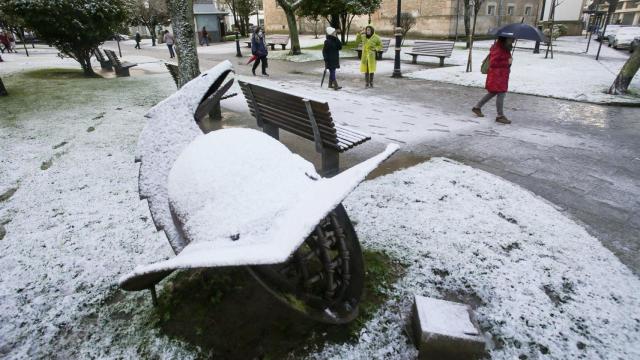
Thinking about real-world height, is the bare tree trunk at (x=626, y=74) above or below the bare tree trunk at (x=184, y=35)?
below

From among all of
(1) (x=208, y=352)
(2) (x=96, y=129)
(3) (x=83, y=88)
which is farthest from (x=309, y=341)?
(3) (x=83, y=88)

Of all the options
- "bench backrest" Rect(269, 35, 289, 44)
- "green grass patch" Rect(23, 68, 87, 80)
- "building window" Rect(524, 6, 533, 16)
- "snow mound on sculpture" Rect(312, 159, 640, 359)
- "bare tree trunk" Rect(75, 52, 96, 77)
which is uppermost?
"building window" Rect(524, 6, 533, 16)

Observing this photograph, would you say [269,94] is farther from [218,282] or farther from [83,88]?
[83,88]

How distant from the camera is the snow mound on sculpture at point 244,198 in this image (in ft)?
4.49

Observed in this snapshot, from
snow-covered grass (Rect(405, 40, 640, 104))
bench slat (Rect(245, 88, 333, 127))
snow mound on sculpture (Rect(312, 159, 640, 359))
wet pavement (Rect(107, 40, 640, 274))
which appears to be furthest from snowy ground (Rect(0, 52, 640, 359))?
snow-covered grass (Rect(405, 40, 640, 104))

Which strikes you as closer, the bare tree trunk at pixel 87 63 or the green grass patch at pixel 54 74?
the green grass patch at pixel 54 74

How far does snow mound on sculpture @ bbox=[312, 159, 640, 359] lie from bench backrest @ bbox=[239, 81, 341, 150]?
2.69 feet

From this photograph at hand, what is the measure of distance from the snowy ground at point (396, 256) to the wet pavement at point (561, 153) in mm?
329

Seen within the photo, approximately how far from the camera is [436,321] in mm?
2219

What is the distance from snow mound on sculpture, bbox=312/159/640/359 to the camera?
231cm

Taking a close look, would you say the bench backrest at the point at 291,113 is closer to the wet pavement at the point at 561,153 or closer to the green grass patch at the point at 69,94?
the wet pavement at the point at 561,153

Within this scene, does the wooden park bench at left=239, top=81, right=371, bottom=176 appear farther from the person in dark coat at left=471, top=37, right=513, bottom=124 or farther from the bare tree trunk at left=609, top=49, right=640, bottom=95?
the bare tree trunk at left=609, top=49, right=640, bottom=95

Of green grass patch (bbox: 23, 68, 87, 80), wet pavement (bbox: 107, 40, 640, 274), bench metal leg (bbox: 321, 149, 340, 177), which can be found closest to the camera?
wet pavement (bbox: 107, 40, 640, 274)

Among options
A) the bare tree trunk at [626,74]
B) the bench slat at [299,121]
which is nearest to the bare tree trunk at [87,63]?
the bench slat at [299,121]
